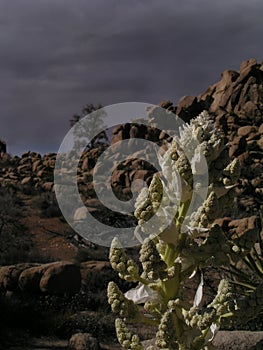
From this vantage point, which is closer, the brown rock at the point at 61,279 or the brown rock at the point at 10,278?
the brown rock at the point at 61,279

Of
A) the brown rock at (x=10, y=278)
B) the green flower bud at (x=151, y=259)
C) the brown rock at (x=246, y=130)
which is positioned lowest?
the green flower bud at (x=151, y=259)

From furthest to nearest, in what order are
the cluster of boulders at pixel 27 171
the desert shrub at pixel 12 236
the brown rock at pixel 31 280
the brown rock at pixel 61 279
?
the cluster of boulders at pixel 27 171 → the desert shrub at pixel 12 236 → the brown rock at pixel 31 280 → the brown rock at pixel 61 279

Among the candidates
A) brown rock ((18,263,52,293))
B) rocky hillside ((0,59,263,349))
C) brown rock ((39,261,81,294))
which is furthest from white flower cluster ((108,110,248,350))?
brown rock ((18,263,52,293))

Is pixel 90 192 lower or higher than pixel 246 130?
lower

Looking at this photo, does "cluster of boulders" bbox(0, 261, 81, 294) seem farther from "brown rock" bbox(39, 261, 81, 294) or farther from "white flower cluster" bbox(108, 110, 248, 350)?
"white flower cluster" bbox(108, 110, 248, 350)

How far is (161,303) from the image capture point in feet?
6.17

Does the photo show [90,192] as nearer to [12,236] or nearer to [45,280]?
[12,236]

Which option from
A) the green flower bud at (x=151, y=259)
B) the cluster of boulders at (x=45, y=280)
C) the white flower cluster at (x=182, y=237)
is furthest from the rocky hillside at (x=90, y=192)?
the green flower bud at (x=151, y=259)

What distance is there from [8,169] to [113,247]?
1790 inches

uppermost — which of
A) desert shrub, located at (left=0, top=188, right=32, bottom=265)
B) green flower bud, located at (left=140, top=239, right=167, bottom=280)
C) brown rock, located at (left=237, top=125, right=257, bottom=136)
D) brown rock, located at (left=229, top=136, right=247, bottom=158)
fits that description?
brown rock, located at (left=237, top=125, right=257, bottom=136)

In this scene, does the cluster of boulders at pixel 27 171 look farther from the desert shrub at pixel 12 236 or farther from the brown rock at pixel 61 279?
the brown rock at pixel 61 279

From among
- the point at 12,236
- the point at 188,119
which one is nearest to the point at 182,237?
the point at 12,236

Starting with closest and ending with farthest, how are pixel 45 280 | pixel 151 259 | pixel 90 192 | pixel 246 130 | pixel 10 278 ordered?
pixel 151 259, pixel 45 280, pixel 10 278, pixel 90 192, pixel 246 130

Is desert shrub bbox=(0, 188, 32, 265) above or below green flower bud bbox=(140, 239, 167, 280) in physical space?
above
